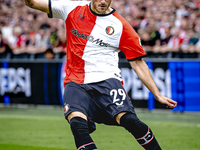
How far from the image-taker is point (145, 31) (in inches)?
454

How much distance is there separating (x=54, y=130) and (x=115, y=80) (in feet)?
13.3

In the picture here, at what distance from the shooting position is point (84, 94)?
3869mm

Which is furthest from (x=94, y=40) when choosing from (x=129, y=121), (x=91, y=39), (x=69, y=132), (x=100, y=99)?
(x=69, y=132)

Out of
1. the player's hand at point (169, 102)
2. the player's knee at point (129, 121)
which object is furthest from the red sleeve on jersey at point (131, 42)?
the player's knee at point (129, 121)

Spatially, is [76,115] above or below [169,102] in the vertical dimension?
below

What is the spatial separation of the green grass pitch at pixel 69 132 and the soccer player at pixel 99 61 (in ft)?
7.17

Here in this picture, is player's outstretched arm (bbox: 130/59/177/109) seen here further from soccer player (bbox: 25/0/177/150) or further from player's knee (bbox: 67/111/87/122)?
player's knee (bbox: 67/111/87/122)

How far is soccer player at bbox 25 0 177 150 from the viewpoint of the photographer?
3838 mm

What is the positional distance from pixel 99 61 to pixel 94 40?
253mm

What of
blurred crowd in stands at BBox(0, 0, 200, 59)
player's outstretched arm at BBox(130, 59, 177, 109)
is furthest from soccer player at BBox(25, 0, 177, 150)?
blurred crowd in stands at BBox(0, 0, 200, 59)

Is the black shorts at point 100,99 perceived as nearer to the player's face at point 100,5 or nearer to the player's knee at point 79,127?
the player's knee at point 79,127

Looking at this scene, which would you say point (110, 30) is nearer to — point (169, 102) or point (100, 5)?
point (100, 5)

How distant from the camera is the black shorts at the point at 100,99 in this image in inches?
150

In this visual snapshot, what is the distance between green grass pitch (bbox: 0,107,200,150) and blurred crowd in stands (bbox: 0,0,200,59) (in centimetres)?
210
